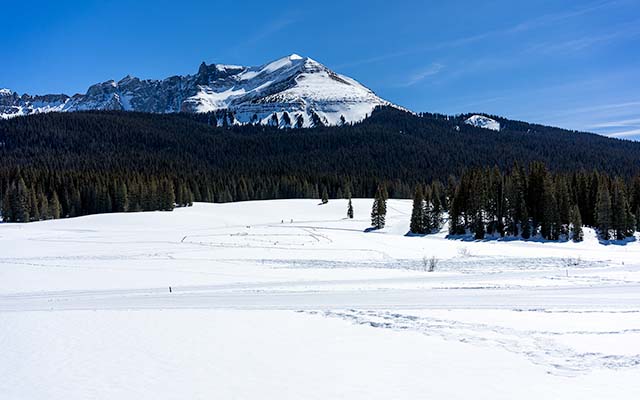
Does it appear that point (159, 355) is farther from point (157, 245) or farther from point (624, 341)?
point (157, 245)

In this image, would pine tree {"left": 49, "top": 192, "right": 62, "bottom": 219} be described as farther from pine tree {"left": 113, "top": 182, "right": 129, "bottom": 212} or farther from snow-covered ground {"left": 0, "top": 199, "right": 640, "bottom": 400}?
snow-covered ground {"left": 0, "top": 199, "right": 640, "bottom": 400}

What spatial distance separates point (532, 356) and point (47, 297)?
26.0 m

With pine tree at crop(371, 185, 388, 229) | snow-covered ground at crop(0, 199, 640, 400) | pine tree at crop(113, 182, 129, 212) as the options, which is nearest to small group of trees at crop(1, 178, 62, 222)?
pine tree at crop(113, 182, 129, 212)

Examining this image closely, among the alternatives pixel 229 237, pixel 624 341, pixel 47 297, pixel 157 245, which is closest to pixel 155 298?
pixel 47 297

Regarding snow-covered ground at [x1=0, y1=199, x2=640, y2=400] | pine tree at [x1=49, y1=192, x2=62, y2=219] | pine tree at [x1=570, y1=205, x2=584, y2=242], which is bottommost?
snow-covered ground at [x1=0, y1=199, x2=640, y2=400]

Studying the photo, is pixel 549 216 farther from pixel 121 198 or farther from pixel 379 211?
pixel 121 198

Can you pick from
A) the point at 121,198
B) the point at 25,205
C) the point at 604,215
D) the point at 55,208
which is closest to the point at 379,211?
the point at 604,215

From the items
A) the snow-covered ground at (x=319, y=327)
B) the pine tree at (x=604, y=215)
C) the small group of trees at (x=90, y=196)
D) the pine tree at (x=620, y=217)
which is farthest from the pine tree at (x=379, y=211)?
the small group of trees at (x=90, y=196)

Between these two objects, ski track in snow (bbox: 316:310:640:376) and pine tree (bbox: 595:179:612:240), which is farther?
pine tree (bbox: 595:179:612:240)

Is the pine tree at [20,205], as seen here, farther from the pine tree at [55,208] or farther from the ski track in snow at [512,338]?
the ski track in snow at [512,338]

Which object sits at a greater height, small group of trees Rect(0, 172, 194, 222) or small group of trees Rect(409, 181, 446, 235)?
small group of trees Rect(0, 172, 194, 222)

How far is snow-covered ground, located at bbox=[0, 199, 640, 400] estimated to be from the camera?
1152 centimetres

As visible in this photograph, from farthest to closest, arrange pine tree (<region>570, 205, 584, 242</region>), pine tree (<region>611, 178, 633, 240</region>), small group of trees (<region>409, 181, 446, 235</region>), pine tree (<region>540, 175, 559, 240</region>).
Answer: small group of trees (<region>409, 181, 446, 235</region>)
pine tree (<region>540, 175, 559, 240</region>)
pine tree (<region>611, 178, 633, 240</region>)
pine tree (<region>570, 205, 584, 242</region>)

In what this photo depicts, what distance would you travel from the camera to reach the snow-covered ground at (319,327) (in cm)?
1152
